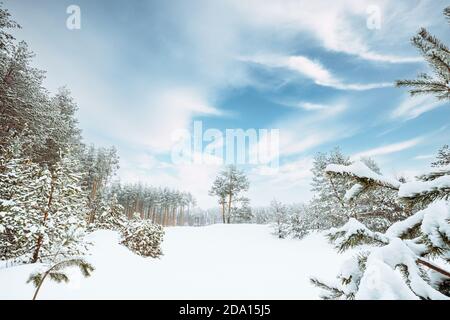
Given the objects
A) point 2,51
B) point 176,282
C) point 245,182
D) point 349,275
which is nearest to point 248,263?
point 176,282

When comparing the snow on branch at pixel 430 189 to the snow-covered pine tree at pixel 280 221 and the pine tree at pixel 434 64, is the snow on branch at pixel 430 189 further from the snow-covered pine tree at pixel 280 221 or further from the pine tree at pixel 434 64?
the snow-covered pine tree at pixel 280 221

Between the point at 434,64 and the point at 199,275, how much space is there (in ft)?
37.5

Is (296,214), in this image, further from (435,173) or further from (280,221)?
(435,173)

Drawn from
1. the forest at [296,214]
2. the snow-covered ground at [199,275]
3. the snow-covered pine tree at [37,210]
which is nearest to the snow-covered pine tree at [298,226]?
the forest at [296,214]

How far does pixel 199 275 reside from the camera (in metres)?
10.9

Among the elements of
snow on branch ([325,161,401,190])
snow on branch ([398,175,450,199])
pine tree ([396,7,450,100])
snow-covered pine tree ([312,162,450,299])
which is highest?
pine tree ([396,7,450,100])

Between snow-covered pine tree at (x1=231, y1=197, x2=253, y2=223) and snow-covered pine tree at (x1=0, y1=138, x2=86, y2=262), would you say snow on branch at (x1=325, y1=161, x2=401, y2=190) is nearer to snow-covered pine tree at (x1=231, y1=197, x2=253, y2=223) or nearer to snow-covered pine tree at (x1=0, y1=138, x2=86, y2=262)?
snow-covered pine tree at (x1=0, y1=138, x2=86, y2=262)

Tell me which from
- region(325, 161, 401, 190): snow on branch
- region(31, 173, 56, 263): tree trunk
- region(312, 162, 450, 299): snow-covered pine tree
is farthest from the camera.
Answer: region(31, 173, 56, 263): tree trunk

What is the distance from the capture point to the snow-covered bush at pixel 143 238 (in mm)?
14259

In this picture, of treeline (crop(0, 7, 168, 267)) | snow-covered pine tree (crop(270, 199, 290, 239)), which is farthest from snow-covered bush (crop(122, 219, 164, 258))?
snow-covered pine tree (crop(270, 199, 290, 239))

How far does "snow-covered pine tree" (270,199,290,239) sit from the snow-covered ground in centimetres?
357

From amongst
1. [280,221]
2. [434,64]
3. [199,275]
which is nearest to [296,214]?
[280,221]

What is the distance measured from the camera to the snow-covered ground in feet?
20.8
